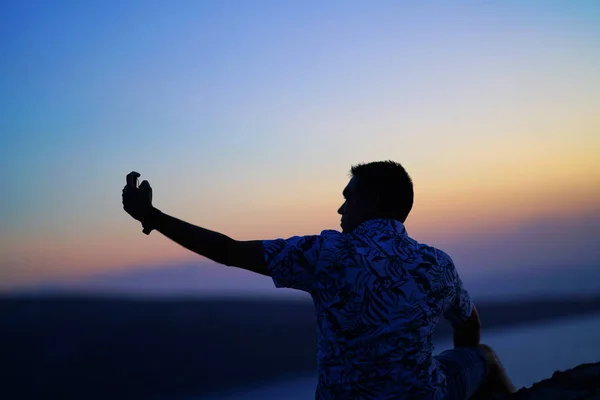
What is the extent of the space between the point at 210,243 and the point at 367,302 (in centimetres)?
55

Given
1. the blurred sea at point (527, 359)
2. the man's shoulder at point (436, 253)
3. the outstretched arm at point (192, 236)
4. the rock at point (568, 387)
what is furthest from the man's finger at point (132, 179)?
the blurred sea at point (527, 359)

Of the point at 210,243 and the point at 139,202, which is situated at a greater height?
the point at 139,202

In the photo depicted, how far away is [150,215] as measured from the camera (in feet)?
5.99

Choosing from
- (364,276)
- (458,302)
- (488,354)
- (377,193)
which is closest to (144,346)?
(488,354)

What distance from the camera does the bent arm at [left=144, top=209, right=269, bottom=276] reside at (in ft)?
5.91

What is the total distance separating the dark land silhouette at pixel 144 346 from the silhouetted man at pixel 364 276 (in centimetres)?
480

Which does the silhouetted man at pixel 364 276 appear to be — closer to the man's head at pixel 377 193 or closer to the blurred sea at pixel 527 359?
the man's head at pixel 377 193

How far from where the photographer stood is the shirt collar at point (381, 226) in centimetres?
210

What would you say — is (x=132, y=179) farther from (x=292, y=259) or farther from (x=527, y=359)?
(x=527, y=359)

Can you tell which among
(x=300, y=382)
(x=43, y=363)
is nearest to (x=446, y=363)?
(x=300, y=382)

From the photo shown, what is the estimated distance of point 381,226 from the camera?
6.93 feet

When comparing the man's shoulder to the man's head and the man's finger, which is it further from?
the man's finger

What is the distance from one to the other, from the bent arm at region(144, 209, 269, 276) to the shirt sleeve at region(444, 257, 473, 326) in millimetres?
799

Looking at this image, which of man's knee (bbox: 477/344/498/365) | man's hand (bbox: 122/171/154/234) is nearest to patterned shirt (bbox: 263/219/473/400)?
man's hand (bbox: 122/171/154/234)
